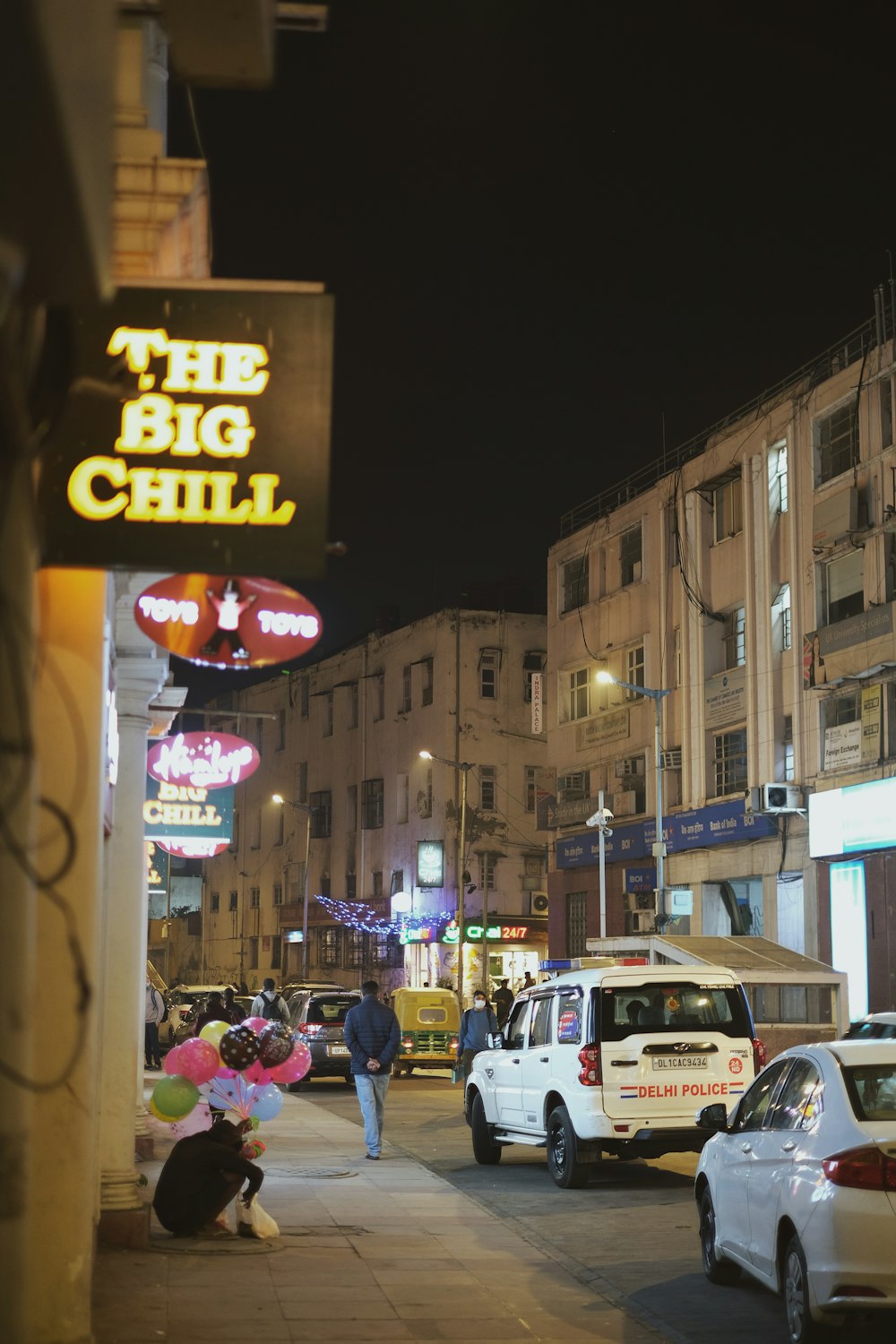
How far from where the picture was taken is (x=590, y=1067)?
15547 millimetres

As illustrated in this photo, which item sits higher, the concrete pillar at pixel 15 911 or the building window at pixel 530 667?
the building window at pixel 530 667

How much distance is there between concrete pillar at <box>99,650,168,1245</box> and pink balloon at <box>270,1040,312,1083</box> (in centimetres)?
109

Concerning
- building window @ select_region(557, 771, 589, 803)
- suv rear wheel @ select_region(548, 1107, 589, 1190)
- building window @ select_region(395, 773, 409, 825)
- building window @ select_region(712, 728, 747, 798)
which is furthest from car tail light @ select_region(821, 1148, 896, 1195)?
building window @ select_region(395, 773, 409, 825)

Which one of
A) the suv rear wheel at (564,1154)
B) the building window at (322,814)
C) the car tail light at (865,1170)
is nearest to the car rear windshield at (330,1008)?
the suv rear wheel at (564,1154)

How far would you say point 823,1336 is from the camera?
8352mm

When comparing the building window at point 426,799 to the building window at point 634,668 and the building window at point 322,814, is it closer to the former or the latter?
the building window at point 322,814

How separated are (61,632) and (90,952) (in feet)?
4.57

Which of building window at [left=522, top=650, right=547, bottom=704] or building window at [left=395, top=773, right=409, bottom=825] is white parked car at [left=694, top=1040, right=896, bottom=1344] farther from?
building window at [left=395, top=773, right=409, bottom=825]

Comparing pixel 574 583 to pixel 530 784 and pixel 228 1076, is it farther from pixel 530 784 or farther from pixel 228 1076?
pixel 228 1076

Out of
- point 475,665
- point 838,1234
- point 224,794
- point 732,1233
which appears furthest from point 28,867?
point 475,665

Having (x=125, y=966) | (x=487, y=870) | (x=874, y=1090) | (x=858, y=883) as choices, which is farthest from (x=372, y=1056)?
(x=487, y=870)

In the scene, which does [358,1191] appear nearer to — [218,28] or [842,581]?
[218,28]

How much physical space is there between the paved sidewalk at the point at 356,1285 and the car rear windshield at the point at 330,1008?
16950 millimetres

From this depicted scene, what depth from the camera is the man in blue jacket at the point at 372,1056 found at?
18.1 meters
